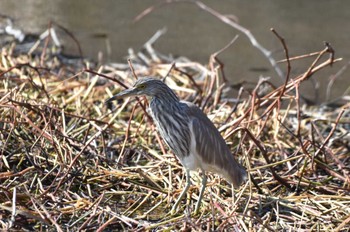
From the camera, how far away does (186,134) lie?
13.4ft

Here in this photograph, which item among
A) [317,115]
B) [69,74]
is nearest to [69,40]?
[69,74]

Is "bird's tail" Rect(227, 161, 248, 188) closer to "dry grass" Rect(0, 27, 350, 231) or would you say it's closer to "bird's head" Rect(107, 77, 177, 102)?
"dry grass" Rect(0, 27, 350, 231)

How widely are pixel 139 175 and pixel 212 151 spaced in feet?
1.51

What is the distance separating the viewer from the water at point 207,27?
7891mm

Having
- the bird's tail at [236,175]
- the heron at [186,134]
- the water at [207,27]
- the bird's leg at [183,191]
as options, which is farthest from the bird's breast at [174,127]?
the water at [207,27]

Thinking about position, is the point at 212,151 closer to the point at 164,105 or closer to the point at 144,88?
the point at 164,105

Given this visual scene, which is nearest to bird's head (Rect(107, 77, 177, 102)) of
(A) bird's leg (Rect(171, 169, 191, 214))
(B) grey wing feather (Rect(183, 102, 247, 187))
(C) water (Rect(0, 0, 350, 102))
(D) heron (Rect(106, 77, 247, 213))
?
(D) heron (Rect(106, 77, 247, 213))

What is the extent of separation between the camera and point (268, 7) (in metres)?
9.86

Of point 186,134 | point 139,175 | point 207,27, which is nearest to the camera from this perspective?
point 186,134

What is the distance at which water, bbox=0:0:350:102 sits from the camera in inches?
311

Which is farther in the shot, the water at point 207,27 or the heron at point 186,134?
the water at point 207,27

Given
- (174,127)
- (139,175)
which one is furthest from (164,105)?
(139,175)

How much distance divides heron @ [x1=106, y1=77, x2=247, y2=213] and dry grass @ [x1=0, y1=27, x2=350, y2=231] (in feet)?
0.42

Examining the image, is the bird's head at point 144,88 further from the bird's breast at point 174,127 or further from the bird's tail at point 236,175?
the bird's tail at point 236,175
